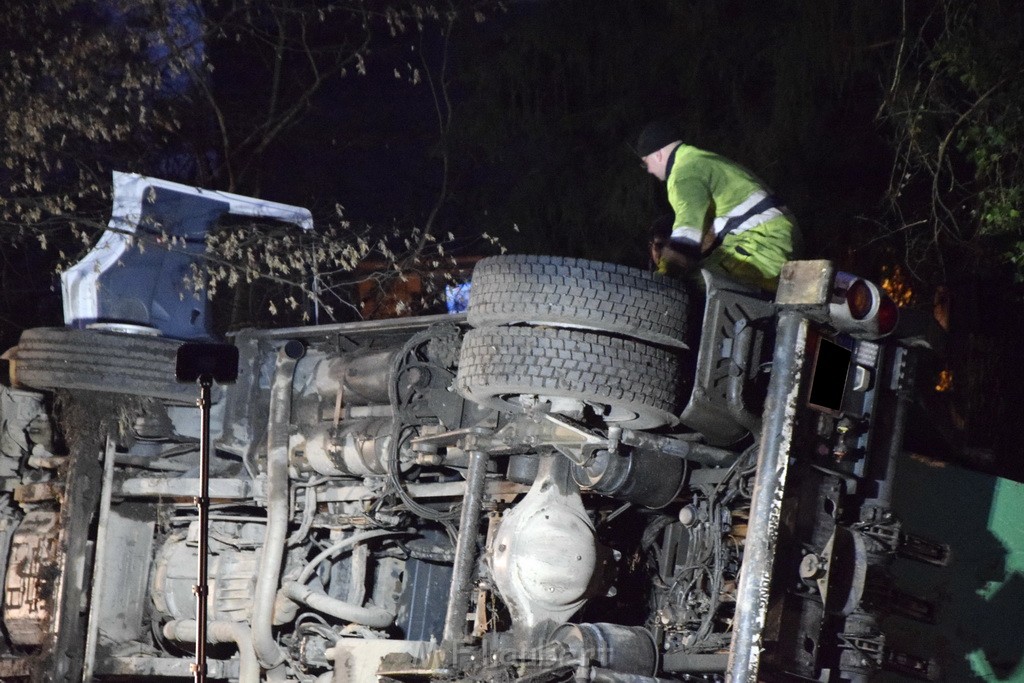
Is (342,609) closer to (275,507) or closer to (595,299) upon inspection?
(275,507)

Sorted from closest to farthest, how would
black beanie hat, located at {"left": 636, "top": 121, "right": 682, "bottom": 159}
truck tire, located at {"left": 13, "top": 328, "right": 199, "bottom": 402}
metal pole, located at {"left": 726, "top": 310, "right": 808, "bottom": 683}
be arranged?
metal pole, located at {"left": 726, "top": 310, "right": 808, "bottom": 683}
black beanie hat, located at {"left": 636, "top": 121, "right": 682, "bottom": 159}
truck tire, located at {"left": 13, "top": 328, "right": 199, "bottom": 402}

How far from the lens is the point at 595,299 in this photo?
Answer: 202 inches

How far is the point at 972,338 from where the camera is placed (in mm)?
8773

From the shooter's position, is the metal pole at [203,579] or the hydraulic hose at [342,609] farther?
the hydraulic hose at [342,609]

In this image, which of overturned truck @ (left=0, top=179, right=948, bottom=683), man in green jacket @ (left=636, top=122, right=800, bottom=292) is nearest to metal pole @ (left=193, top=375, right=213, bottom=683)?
overturned truck @ (left=0, top=179, right=948, bottom=683)

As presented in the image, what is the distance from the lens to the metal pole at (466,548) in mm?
6113

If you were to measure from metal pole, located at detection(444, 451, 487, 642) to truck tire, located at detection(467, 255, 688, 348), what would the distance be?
3.64 ft

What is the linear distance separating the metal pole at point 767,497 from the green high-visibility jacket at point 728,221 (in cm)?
70

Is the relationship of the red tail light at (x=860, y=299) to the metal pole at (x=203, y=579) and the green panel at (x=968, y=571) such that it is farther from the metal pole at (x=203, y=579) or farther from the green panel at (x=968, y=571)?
the metal pole at (x=203, y=579)

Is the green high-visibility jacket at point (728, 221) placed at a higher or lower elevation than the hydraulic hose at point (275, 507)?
higher

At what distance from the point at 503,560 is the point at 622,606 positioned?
0.76 m

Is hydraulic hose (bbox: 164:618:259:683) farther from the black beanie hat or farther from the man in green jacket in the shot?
the black beanie hat

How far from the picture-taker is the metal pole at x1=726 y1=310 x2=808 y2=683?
4.80 metres

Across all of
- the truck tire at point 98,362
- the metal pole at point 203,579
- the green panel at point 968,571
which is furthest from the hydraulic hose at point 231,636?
the green panel at point 968,571
